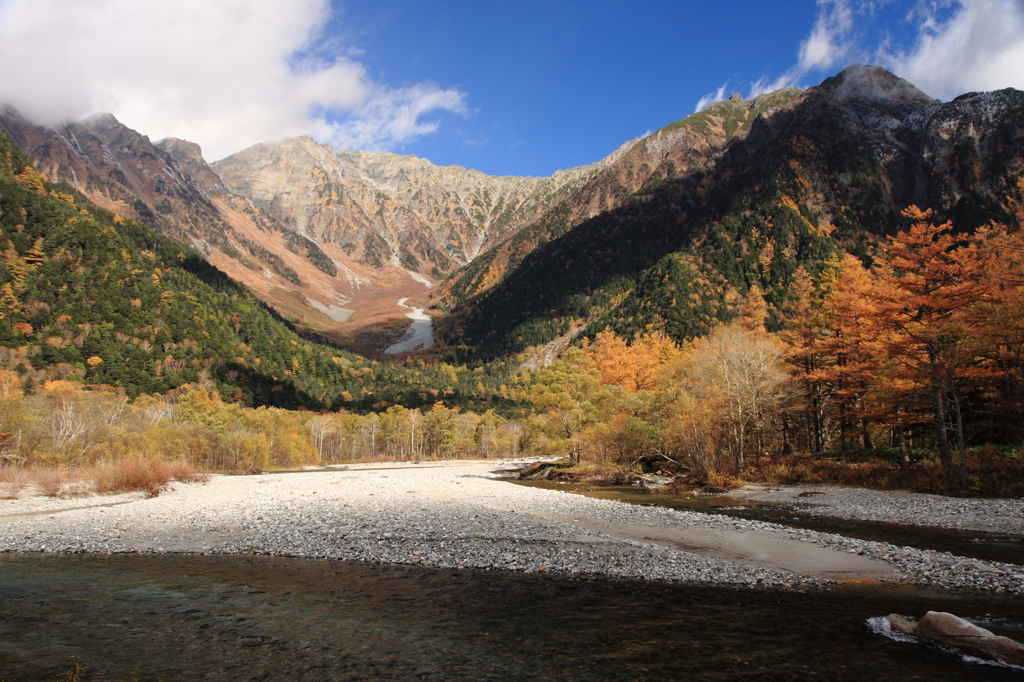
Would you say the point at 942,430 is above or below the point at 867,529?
above

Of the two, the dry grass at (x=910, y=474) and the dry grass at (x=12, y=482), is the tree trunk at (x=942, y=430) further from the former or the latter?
the dry grass at (x=12, y=482)

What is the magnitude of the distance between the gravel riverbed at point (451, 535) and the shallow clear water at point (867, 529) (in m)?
1.34

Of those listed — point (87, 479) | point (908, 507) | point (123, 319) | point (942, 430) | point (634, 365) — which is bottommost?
point (908, 507)

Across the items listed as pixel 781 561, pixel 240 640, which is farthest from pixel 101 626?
pixel 781 561

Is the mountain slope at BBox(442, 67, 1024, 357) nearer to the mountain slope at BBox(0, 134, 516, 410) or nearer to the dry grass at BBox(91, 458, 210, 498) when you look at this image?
the mountain slope at BBox(0, 134, 516, 410)

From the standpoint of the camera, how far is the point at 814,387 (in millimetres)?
38438

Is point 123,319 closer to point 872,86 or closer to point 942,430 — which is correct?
point 942,430

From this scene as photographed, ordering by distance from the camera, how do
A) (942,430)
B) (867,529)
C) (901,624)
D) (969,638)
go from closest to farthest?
(969,638) → (901,624) → (867,529) → (942,430)

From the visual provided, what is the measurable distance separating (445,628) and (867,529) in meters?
16.3

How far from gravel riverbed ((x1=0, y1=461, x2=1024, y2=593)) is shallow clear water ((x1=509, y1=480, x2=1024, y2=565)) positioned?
52.9 inches

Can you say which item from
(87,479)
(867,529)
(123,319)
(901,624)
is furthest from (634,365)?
(123,319)

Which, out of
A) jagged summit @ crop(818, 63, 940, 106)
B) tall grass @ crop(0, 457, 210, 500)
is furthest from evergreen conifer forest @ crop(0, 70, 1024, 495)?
jagged summit @ crop(818, 63, 940, 106)

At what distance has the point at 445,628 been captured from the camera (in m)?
9.13

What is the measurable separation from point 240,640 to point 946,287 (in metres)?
34.0
